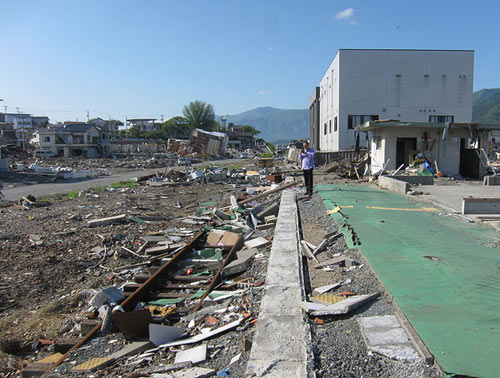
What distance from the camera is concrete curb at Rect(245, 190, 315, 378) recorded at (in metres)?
3.29

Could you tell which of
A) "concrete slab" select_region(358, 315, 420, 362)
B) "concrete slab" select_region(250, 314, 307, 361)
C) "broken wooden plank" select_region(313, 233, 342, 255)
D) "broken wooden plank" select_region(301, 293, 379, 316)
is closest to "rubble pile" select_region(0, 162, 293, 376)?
"concrete slab" select_region(250, 314, 307, 361)

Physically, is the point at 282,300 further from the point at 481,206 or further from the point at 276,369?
the point at 481,206

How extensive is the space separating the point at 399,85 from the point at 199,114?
87.6 m

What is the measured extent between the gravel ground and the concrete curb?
12 cm

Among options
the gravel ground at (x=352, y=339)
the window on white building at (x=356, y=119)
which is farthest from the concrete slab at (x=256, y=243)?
the window on white building at (x=356, y=119)

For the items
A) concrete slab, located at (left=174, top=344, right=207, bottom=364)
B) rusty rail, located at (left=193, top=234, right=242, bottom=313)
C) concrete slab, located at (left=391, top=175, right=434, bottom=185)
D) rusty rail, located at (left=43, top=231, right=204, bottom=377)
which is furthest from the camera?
concrete slab, located at (left=391, top=175, right=434, bottom=185)

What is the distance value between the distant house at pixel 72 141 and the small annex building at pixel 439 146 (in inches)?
2420

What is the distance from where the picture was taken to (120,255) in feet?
28.2

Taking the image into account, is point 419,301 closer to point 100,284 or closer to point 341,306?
point 341,306

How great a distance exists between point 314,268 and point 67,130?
75241 mm

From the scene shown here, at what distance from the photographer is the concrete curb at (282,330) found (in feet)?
10.8

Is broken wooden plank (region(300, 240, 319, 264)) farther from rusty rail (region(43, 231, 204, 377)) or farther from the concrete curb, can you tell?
rusty rail (region(43, 231, 204, 377))

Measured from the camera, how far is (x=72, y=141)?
7212cm

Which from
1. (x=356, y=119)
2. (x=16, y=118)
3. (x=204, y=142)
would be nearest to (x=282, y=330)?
(x=356, y=119)
